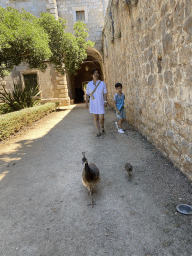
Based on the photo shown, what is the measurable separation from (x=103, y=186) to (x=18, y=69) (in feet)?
54.5

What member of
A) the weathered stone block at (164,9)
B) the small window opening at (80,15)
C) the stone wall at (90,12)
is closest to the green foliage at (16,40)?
the weathered stone block at (164,9)

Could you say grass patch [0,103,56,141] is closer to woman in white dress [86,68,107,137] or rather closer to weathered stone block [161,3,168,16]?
woman in white dress [86,68,107,137]

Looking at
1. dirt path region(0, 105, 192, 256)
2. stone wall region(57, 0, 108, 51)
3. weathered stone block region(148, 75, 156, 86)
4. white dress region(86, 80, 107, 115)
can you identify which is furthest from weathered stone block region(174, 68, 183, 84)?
stone wall region(57, 0, 108, 51)

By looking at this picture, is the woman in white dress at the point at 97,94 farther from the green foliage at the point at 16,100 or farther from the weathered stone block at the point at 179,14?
the green foliage at the point at 16,100

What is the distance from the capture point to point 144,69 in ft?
15.0

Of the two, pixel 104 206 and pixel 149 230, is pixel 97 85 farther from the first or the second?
pixel 149 230

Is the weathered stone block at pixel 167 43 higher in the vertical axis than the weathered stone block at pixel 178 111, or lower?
higher

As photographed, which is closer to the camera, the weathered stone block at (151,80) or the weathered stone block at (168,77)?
the weathered stone block at (168,77)

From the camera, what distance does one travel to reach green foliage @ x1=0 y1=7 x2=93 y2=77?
6705 millimetres

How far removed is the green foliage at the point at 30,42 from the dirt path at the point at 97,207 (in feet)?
16.5

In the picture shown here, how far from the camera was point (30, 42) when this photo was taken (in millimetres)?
7484

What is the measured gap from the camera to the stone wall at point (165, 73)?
2643mm

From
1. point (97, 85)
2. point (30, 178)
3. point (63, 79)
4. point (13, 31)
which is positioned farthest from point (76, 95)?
point (30, 178)

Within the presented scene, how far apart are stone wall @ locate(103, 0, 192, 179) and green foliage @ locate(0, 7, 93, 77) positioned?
4189 millimetres
